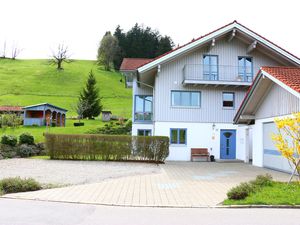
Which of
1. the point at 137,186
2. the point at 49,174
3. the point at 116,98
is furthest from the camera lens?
the point at 116,98

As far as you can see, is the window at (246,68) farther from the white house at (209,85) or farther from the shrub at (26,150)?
the shrub at (26,150)

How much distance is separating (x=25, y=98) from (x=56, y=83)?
16060 mm

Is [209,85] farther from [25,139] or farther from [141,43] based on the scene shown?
[141,43]

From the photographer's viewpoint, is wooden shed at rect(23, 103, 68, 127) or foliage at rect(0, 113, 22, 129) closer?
foliage at rect(0, 113, 22, 129)

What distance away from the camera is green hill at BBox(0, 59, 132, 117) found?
192 ft

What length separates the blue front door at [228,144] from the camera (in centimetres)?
2425

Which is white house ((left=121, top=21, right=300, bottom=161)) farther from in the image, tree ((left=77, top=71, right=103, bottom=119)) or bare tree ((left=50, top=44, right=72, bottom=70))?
bare tree ((left=50, top=44, right=72, bottom=70))

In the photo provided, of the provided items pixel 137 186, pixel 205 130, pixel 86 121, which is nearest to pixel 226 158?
pixel 205 130

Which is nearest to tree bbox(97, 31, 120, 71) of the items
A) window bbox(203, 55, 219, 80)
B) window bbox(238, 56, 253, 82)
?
window bbox(203, 55, 219, 80)

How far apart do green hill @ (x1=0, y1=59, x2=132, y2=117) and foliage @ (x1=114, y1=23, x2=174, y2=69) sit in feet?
22.8

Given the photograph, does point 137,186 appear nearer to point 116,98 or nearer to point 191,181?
point 191,181

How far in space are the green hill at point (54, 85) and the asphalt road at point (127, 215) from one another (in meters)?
41.3

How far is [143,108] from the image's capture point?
27188 millimetres

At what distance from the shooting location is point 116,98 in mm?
66062
